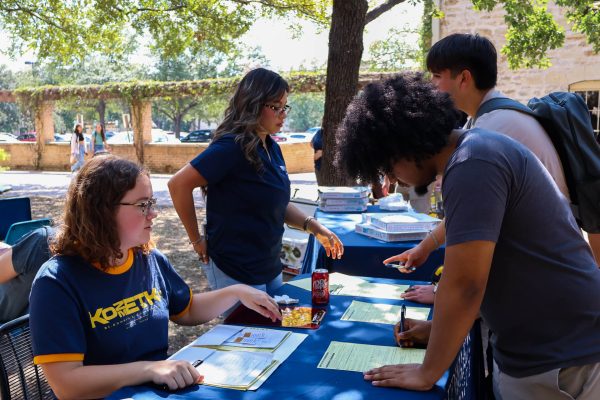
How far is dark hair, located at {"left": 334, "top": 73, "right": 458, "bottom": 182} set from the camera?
Answer: 4.96 feet

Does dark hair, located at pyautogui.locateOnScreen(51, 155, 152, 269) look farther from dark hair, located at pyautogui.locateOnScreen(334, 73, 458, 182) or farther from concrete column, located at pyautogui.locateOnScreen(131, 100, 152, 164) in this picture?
concrete column, located at pyautogui.locateOnScreen(131, 100, 152, 164)

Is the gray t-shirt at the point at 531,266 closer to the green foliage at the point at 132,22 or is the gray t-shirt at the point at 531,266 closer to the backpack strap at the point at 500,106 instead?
the backpack strap at the point at 500,106

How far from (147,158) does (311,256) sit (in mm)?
16244

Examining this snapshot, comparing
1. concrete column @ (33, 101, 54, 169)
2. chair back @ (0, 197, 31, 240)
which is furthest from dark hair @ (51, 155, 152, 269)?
concrete column @ (33, 101, 54, 169)

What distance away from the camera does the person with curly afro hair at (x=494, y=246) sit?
4.42 ft

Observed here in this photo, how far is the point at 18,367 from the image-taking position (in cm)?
193

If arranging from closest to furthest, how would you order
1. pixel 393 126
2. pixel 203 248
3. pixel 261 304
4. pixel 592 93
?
pixel 393 126, pixel 261 304, pixel 203 248, pixel 592 93

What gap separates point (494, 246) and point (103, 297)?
1.17m

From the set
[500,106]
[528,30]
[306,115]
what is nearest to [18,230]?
[500,106]

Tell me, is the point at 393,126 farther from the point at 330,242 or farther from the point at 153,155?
the point at 153,155

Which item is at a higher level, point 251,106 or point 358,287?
point 251,106

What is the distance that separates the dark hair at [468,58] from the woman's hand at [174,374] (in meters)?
1.69

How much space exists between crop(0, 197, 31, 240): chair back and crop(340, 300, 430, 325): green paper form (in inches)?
145

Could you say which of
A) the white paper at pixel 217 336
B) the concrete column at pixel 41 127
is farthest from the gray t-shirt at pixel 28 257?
the concrete column at pixel 41 127
